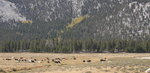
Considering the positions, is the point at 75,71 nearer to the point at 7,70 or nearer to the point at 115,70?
the point at 115,70

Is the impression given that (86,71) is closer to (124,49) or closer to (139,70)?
(139,70)

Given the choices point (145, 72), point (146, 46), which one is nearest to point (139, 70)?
point (145, 72)

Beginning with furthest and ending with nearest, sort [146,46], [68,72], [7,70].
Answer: [146,46]
[7,70]
[68,72]

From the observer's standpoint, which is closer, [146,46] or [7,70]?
[7,70]

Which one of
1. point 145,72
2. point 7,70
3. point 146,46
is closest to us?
point 145,72

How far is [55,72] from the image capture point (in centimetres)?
5322

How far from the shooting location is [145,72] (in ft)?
160

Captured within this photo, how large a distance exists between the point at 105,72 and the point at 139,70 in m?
5.85

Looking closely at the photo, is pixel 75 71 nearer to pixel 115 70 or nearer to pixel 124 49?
pixel 115 70

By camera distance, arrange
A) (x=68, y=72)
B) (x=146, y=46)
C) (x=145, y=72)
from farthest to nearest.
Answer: (x=146, y=46)
(x=68, y=72)
(x=145, y=72)

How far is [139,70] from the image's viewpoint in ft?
168

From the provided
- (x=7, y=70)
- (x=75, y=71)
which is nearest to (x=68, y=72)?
(x=75, y=71)

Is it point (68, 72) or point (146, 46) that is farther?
point (146, 46)

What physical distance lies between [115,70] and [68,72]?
26.1 feet
